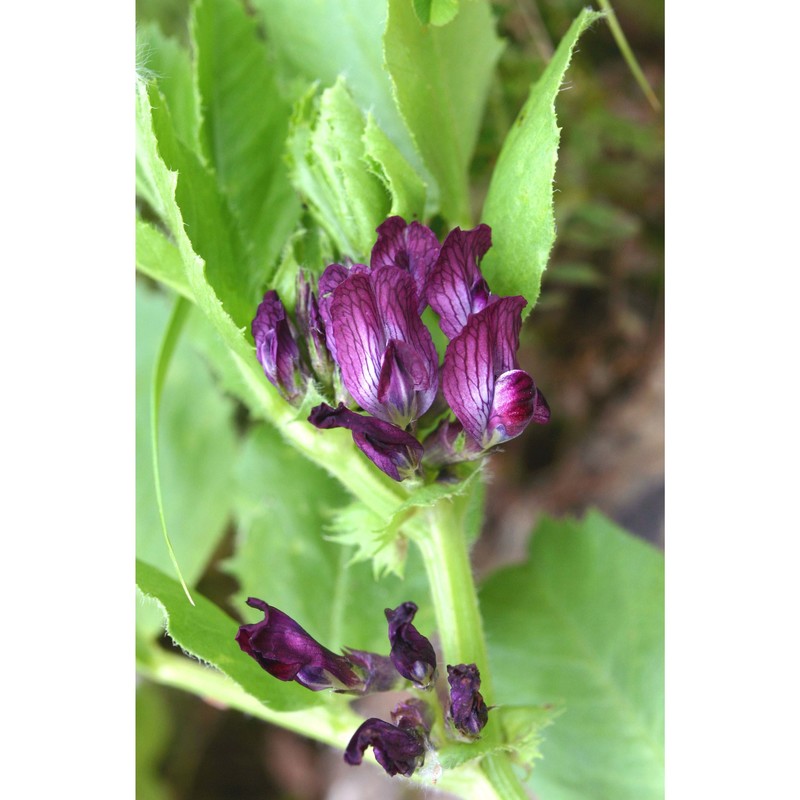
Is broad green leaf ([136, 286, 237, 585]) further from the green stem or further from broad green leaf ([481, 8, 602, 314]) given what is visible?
broad green leaf ([481, 8, 602, 314])

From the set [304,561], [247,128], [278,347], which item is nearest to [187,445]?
[304,561]

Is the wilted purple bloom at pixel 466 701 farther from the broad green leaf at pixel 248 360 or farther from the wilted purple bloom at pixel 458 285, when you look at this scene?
the wilted purple bloom at pixel 458 285

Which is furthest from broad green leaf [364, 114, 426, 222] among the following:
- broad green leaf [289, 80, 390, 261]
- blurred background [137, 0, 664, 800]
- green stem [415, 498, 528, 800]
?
blurred background [137, 0, 664, 800]

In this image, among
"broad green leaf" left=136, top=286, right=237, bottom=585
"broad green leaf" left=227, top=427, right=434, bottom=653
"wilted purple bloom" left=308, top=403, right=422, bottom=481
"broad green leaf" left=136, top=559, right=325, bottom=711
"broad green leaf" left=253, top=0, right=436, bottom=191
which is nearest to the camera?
"wilted purple bloom" left=308, top=403, right=422, bottom=481

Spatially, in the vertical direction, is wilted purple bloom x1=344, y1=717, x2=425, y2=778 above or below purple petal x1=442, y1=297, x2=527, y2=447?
below
